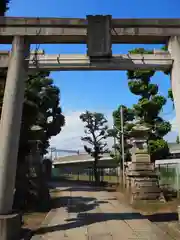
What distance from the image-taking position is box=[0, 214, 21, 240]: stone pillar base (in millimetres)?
6656

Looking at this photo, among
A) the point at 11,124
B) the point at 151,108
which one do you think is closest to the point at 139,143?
the point at 151,108

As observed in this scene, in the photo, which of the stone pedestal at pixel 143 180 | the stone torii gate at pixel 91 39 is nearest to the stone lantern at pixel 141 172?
the stone pedestal at pixel 143 180

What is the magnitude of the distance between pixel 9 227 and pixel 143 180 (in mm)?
8910

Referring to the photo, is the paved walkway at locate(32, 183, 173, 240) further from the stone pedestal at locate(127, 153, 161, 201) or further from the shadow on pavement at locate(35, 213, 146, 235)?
the stone pedestal at locate(127, 153, 161, 201)

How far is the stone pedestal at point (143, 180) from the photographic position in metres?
13.8

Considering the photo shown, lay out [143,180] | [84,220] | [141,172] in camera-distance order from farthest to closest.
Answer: [141,172]
[143,180]
[84,220]

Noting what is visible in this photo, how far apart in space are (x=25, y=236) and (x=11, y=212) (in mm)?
768

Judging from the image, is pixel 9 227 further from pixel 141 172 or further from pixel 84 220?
pixel 141 172

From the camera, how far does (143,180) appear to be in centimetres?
1408

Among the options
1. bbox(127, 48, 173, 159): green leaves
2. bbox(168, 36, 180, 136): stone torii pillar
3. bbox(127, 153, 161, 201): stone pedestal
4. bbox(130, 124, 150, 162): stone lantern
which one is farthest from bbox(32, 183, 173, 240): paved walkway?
bbox(127, 48, 173, 159): green leaves

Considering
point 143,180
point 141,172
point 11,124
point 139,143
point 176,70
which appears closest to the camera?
point 11,124

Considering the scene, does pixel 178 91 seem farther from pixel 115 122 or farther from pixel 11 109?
pixel 115 122

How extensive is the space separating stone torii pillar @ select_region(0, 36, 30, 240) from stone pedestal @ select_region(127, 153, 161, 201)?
326 inches

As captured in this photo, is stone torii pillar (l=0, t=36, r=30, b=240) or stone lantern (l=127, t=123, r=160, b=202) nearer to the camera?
stone torii pillar (l=0, t=36, r=30, b=240)
